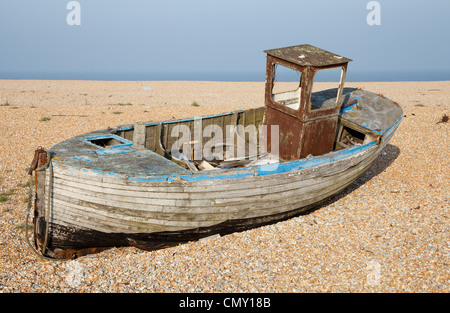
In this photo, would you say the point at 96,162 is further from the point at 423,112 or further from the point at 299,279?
the point at 423,112

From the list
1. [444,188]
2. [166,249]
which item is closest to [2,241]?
[166,249]

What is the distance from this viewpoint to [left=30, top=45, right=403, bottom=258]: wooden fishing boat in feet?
23.4

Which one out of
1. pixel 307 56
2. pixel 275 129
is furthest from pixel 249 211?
pixel 307 56

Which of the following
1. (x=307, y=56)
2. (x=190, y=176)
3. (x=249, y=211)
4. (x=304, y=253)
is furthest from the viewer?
(x=307, y=56)

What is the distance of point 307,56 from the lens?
9328 millimetres

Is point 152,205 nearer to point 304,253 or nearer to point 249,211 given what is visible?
point 249,211

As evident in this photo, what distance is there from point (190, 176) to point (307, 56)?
164 inches

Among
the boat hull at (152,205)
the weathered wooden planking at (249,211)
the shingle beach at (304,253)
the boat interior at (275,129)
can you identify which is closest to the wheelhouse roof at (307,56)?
the boat interior at (275,129)

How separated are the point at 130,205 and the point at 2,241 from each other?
10.0 feet

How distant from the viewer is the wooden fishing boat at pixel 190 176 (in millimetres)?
7117

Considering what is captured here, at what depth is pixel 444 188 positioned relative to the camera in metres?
10.9

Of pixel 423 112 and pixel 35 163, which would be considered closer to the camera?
pixel 35 163

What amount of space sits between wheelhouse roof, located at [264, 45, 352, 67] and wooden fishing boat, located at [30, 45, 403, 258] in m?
0.02

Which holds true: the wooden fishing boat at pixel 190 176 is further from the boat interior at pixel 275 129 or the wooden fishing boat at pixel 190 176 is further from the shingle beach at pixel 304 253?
the shingle beach at pixel 304 253
